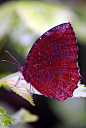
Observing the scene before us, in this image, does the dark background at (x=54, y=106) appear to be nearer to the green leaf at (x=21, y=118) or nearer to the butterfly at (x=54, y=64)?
the green leaf at (x=21, y=118)

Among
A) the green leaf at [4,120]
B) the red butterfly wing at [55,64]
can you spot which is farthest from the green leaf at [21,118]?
the green leaf at [4,120]

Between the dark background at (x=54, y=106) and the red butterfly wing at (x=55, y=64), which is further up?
the red butterfly wing at (x=55, y=64)

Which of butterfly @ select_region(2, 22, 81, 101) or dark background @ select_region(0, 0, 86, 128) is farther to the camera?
dark background @ select_region(0, 0, 86, 128)

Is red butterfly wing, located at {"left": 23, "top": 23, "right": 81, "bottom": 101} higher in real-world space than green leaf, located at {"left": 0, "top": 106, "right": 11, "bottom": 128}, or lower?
higher

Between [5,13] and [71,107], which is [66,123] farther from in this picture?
[5,13]

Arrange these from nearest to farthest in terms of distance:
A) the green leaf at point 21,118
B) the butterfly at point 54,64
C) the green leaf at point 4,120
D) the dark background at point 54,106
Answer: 1. the green leaf at point 4,120
2. the butterfly at point 54,64
3. the green leaf at point 21,118
4. the dark background at point 54,106

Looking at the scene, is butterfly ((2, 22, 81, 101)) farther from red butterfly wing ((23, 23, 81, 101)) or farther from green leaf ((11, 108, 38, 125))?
green leaf ((11, 108, 38, 125))

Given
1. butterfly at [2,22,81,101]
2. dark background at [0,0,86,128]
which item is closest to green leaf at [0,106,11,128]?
butterfly at [2,22,81,101]

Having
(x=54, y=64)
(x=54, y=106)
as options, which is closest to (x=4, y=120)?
(x=54, y=64)
